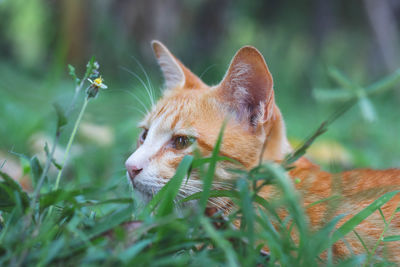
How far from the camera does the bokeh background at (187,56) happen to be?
2.94 m

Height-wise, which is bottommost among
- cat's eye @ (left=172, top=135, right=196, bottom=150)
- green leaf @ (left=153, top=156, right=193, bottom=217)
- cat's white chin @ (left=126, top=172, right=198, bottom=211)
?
cat's white chin @ (left=126, top=172, right=198, bottom=211)

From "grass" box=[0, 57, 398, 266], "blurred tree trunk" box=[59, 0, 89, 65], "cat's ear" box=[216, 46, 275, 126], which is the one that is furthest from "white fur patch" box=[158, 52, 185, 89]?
"blurred tree trunk" box=[59, 0, 89, 65]

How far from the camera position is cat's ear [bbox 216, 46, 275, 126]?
1429mm

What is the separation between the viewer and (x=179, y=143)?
1499mm

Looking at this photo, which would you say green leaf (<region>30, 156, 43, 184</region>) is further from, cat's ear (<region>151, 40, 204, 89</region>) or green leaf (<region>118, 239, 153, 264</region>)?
cat's ear (<region>151, 40, 204, 89</region>)

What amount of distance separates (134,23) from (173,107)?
156 inches

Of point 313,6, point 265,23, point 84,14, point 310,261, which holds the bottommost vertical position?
point 84,14

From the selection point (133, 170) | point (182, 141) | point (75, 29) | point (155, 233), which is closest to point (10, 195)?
point (155, 233)

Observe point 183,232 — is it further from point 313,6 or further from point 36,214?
point 313,6

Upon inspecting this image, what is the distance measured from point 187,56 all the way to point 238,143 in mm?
4751

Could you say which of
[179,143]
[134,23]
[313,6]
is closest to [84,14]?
[134,23]

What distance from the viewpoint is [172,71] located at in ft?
6.73

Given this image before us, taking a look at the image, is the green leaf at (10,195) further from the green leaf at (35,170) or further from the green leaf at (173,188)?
the green leaf at (173,188)

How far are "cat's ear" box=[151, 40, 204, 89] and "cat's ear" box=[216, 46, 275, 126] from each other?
37 centimetres
